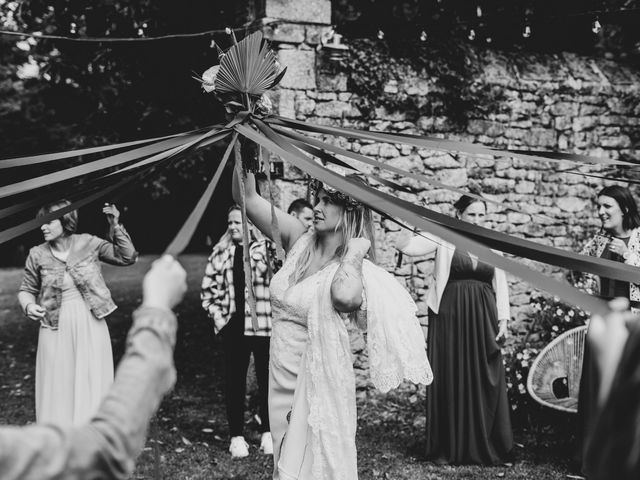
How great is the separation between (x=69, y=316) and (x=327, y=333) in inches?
102

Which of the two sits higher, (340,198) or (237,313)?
(340,198)

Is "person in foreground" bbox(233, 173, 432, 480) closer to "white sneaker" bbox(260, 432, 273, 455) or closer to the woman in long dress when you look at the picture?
the woman in long dress

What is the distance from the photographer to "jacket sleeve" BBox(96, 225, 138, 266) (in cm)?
543

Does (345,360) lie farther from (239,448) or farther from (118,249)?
(118,249)

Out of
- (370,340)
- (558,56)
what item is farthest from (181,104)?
(370,340)

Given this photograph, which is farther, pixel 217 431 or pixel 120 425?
pixel 217 431

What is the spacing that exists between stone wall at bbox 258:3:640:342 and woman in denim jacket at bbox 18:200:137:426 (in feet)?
6.10

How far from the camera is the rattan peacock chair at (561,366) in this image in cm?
552

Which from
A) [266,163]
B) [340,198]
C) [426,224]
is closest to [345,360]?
[340,198]

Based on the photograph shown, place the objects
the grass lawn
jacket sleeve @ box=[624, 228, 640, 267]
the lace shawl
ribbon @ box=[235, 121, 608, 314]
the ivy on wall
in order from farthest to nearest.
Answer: the ivy on wall → the grass lawn → jacket sleeve @ box=[624, 228, 640, 267] → the lace shawl → ribbon @ box=[235, 121, 608, 314]

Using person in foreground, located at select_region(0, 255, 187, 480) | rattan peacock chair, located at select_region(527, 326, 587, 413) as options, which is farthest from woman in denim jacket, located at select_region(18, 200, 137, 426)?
person in foreground, located at select_region(0, 255, 187, 480)

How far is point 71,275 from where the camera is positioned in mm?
5344

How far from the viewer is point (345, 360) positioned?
3551mm

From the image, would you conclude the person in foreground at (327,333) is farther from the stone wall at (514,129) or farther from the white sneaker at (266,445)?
the stone wall at (514,129)
